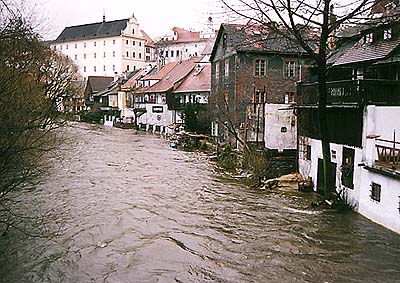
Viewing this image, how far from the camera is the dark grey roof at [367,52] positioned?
17.8 meters

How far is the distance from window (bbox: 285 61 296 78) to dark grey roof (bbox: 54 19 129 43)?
66.0 metres

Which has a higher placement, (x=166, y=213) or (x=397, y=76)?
(x=397, y=76)

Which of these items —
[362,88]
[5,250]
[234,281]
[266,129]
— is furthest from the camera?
[266,129]

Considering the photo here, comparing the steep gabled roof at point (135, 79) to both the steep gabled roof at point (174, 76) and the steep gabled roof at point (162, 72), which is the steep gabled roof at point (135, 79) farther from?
the steep gabled roof at point (174, 76)

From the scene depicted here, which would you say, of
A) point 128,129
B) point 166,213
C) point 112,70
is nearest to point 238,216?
point 166,213

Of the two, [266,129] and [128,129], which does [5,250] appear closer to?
[266,129]

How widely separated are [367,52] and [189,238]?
1114cm

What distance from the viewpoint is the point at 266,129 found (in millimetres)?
24672

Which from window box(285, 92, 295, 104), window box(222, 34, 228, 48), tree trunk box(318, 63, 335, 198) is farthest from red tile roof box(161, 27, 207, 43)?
tree trunk box(318, 63, 335, 198)

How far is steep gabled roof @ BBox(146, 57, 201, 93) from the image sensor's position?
169 feet

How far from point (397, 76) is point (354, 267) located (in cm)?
907

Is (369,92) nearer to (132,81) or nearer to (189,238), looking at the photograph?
(189,238)

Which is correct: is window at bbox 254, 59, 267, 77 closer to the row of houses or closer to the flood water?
the row of houses

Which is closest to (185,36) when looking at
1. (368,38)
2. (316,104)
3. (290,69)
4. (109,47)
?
(109,47)
